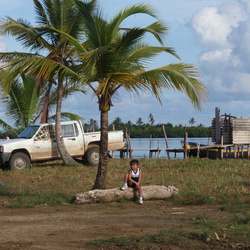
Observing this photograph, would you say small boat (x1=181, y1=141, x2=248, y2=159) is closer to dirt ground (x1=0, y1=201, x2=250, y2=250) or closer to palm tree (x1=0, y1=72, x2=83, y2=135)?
palm tree (x1=0, y1=72, x2=83, y2=135)


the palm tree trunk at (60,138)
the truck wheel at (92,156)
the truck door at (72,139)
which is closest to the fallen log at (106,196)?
the palm tree trunk at (60,138)

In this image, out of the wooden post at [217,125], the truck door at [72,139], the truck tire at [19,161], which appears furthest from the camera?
the wooden post at [217,125]

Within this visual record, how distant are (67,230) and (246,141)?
26472 mm

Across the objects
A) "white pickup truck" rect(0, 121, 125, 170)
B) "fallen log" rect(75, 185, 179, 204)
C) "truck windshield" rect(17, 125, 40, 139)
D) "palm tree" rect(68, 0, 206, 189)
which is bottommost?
"fallen log" rect(75, 185, 179, 204)

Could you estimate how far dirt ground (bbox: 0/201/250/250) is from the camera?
7129 millimetres

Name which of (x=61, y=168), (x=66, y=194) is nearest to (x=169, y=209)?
(x=66, y=194)

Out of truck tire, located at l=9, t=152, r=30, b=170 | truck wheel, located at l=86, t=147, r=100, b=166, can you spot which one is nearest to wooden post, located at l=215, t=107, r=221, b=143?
truck wheel, located at l=86, t=147, r=100, b=166

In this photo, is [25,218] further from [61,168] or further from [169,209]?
[61,168]

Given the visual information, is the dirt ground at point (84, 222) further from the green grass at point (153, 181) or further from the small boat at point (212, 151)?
the small boat at point (212, 151)

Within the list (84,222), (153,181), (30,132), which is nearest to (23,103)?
(30,132)

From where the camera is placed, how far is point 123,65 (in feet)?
39.6

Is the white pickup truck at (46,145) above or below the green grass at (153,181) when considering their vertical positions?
above

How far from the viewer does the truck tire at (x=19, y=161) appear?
62.0 ft

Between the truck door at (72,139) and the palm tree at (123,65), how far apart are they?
26.0 feet
